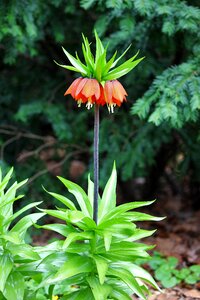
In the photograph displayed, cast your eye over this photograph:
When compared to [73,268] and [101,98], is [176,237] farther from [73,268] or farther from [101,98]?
[101,98]

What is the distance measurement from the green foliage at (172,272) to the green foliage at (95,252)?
1.08 m

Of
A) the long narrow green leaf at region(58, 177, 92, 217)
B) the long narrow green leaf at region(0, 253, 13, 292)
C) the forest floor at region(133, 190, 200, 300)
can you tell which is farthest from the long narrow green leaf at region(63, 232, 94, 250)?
the forest floor at region(133, 190, 200, 300)

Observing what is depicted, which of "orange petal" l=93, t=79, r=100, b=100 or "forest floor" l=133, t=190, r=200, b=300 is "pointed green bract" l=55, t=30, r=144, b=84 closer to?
"orange petal" l=93, t=79, r=100, b=100

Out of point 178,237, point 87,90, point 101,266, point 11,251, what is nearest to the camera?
point 87,90

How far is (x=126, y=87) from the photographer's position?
4691mm

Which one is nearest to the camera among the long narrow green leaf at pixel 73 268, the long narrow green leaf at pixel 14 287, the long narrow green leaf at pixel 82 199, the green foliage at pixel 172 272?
the long narrow green leaf at pixel 73 268

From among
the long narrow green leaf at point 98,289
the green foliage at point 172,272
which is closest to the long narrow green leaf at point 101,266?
the long narrow green leaf at point 98,289

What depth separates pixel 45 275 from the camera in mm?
2668

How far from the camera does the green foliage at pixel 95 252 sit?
2570 mm

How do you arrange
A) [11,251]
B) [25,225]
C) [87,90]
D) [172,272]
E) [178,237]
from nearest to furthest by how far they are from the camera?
[87,90], [11,251], [25,225], [172,272], [178,237]

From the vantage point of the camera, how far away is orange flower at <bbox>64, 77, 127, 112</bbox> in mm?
2383

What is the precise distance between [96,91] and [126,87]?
233cm

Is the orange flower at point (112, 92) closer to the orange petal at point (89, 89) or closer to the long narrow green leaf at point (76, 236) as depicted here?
the orange petal at point (89, 89)

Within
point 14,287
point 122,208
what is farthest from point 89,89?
point 14,287
